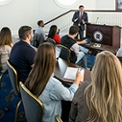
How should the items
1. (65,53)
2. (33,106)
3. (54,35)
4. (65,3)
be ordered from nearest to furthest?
(33,106) → (65,53) → (54,35) → (65,3)

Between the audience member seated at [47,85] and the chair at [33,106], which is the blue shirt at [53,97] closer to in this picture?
the audience member seated at [47,85]

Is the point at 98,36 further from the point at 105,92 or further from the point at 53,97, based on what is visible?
the point at 105,92

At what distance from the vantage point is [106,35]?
4.39 meters

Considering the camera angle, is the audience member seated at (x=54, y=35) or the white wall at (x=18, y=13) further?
the white wall at (x=18, y=13)

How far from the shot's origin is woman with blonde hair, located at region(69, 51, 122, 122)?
3.66 ft

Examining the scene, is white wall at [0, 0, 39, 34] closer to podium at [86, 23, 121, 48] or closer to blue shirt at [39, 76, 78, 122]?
podium at [86, 23, 121, 48]

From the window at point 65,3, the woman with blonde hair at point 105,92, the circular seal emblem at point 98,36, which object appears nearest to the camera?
the woman with blonde hair at point 105,92

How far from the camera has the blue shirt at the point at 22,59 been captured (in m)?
2.30

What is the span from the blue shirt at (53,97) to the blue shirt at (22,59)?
80cm

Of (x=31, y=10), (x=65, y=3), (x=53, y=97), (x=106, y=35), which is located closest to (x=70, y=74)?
(x=53, y=97)

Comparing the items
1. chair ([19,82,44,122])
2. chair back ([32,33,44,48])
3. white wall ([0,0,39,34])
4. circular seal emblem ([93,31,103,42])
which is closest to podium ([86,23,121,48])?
circular seal emblem ([93,31,103,42])

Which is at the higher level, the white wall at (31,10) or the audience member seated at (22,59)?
the white wall at (31,10)

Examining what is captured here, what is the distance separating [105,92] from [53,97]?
555 mm

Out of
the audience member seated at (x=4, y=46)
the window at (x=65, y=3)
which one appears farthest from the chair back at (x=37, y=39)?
the window at (x=65, y=3)
